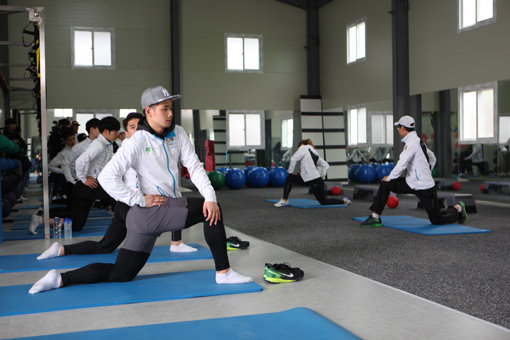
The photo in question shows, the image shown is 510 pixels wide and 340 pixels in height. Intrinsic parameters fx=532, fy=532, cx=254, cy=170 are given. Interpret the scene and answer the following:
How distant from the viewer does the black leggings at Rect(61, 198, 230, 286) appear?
319 centimetres

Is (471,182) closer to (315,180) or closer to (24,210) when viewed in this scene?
(315,180)

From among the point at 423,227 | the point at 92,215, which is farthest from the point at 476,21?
the point at 92,215

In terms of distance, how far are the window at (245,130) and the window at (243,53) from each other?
1.21m

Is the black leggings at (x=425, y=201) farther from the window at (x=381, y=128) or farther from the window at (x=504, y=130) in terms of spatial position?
the window at (x=381, y=128)

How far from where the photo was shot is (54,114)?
1302 cm

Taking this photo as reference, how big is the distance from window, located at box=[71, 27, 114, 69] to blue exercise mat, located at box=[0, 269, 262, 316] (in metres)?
10.5

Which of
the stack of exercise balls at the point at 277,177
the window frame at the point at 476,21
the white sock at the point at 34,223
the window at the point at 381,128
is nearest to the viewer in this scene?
the white sock at the point at 34,223

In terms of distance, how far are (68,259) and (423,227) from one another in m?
3.87

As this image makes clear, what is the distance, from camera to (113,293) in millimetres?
3203

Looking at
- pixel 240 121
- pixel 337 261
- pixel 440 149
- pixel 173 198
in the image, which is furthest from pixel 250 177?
pixel 173 198

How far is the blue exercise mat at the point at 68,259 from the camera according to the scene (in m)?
4.08

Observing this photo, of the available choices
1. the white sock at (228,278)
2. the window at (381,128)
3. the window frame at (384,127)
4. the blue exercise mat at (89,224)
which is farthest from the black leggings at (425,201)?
the window at (381,128)

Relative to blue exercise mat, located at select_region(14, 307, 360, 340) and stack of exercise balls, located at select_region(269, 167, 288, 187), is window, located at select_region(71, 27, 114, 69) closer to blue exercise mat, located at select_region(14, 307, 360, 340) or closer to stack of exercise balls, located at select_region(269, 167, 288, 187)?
stack of exercise balls, located at select_region(269, 167, 288, 187)

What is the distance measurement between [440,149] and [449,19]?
8.76 ft
